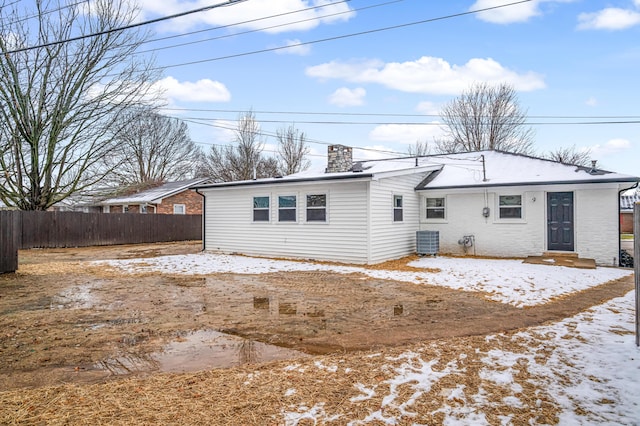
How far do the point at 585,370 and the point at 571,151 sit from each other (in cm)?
3513

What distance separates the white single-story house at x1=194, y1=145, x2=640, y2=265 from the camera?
465 inches

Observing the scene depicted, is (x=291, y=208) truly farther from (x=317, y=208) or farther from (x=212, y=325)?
(x=212, y=325)

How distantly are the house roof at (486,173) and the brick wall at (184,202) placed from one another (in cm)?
1229

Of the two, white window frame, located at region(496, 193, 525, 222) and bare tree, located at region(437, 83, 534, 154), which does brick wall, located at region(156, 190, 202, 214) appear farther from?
white window frame, located at region(496, 193, 525, 222)

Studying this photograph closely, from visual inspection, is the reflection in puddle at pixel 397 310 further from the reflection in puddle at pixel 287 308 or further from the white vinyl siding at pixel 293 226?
the white vinyl siding at pixel 293 226

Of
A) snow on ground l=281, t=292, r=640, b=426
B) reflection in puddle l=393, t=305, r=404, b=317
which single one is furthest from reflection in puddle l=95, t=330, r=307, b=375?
reflection in puddle l=393, t=305, r=404, b=317

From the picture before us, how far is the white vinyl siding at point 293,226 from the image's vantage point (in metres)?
12.2

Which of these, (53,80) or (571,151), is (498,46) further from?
(571,151)

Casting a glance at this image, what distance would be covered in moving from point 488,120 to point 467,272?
22.4 m

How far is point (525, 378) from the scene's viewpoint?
11.8 feet

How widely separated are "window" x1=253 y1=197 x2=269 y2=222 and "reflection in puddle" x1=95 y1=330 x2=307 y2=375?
9.54m

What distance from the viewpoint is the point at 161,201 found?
85.3 feet

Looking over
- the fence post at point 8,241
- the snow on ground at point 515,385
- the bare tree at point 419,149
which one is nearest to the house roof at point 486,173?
the fence post at point 8,241

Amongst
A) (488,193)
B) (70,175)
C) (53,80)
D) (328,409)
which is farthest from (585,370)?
(70,175)
